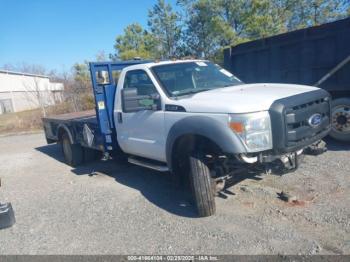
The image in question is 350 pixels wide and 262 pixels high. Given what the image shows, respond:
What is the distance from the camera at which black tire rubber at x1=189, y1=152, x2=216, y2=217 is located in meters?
3.79

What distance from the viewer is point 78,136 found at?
6.54 m

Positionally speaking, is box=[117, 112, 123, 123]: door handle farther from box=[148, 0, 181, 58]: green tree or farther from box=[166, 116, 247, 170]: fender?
box=[148, 0, 181, 58]: green tree

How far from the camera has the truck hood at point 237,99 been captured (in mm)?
3393

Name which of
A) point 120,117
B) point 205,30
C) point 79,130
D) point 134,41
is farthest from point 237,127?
point 134,41

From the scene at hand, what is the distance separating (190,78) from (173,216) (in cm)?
206

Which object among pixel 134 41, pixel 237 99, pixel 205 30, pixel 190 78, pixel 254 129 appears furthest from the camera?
pixel 134 41

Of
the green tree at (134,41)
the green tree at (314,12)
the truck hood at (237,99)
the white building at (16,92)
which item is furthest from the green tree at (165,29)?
the truck hood at (237,99)

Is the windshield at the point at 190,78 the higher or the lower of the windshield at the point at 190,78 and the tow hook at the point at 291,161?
the higher

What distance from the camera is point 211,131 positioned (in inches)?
140

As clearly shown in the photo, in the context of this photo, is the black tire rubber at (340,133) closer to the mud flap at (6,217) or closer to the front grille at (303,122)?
the front grille at (303,122)

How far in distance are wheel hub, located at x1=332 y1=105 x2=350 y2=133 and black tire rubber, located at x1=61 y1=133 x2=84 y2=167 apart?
5.50m

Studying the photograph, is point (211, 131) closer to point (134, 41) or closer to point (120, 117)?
point (120, 117)

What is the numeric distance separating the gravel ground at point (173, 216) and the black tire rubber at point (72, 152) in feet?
3.07

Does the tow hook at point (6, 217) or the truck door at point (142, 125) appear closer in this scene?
the tow hook at point (6, 217)
